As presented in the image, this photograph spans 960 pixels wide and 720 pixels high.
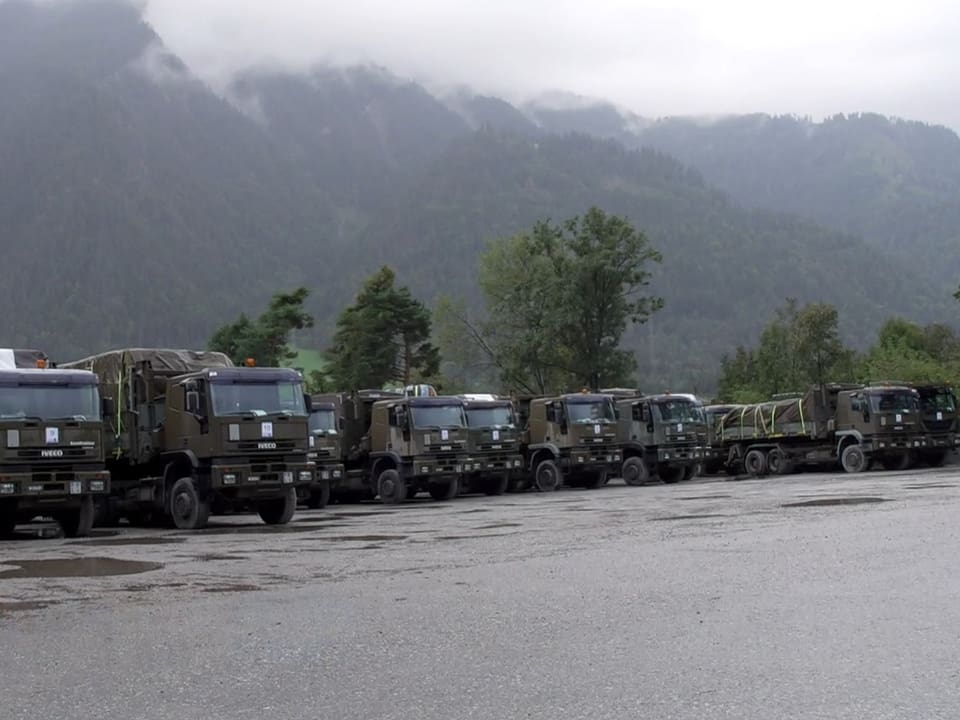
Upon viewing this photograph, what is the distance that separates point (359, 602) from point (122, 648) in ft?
7.72

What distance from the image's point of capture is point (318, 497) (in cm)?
2836

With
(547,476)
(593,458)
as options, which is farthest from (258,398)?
(593,458)

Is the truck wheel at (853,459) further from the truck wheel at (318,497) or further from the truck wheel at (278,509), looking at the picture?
the truck wheel at (278,509)

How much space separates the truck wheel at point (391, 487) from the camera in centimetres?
2980

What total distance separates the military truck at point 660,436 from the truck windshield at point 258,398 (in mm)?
16219

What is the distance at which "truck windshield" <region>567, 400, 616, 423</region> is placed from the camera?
112 feet

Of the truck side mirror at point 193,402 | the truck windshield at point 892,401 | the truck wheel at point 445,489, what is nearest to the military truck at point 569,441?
the truck wheel at point 445,489

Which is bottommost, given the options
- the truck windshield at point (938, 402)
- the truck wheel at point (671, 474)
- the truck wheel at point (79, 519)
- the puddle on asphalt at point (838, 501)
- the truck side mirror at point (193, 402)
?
the truck wheel at point (671, 474)

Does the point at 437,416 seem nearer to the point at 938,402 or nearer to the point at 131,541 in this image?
the point at 131,541

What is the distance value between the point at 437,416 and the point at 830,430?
1306cm

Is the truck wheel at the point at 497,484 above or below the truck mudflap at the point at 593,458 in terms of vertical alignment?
below

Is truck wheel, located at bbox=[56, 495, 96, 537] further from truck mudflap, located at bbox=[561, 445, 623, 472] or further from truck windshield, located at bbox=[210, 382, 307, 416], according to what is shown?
truck mudflap, located at bbox=[561, 445, 623, 472]

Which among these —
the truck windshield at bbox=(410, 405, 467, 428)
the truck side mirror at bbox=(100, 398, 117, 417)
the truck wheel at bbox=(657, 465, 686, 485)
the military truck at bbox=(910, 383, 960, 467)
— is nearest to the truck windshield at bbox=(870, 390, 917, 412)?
the military truck at bbox=(910, 383, 960, 467)

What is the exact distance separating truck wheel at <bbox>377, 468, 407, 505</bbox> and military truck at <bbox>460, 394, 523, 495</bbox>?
1971 mm
